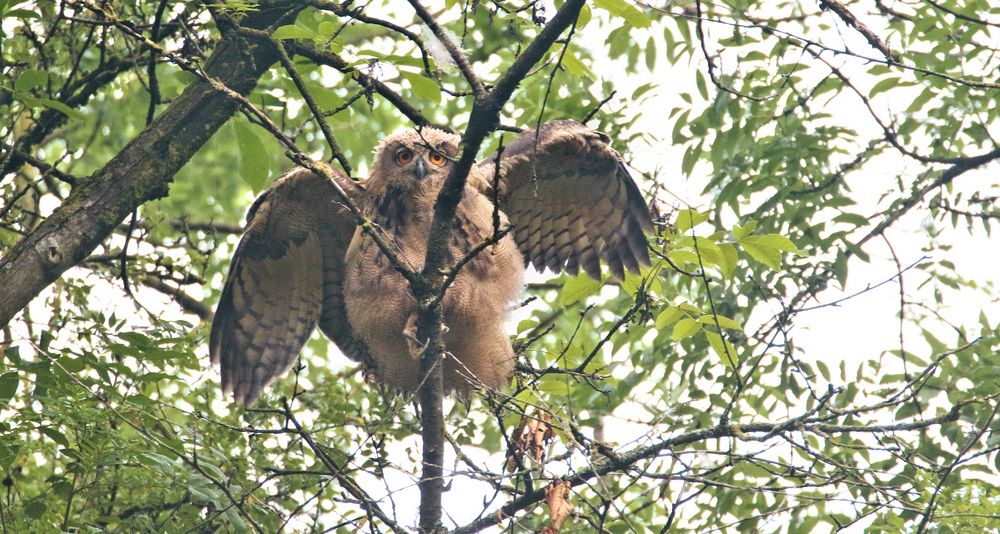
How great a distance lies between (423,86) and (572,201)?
196 centimetres

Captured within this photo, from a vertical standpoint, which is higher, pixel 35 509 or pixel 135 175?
pixel 135 175

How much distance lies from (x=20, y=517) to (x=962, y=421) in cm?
386

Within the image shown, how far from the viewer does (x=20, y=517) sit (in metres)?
3.32

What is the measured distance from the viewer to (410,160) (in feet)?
15.1

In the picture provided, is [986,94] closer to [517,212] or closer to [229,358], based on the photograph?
[517,212]

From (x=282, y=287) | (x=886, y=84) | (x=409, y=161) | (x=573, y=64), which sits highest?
(x=886, y=84)

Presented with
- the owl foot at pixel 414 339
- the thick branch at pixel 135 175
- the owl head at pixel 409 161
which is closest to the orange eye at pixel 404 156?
the owl head at pixel 409 161

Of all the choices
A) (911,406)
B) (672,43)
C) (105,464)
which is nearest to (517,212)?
(672,43)

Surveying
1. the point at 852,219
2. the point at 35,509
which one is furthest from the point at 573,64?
the point at 35,509

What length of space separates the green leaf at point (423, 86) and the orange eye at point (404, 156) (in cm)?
143

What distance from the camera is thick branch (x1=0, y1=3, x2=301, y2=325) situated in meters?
3.22

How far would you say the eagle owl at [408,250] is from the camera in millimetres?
4285

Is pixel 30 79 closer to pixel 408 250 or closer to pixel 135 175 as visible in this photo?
pixel 135 175

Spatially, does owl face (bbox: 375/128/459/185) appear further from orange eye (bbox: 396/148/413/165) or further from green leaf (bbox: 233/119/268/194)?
green leaf (bbox: 233/119/268/194)
